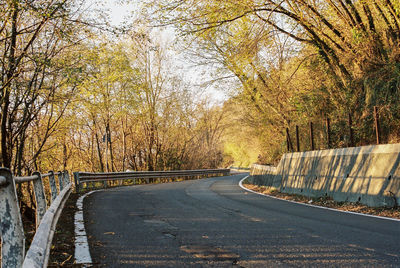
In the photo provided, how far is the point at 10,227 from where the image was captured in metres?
2.42

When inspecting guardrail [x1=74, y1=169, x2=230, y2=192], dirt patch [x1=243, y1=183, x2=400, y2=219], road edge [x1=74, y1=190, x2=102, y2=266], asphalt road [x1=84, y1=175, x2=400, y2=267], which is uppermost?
guardrail [x1=74, y1=169, x2=230, y2=192]

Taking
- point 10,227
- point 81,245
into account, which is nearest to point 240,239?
point 81,245

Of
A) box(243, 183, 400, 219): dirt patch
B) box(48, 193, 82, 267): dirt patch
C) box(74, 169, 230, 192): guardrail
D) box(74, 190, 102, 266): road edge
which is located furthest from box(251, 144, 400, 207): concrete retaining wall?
box(74, 169, 230, 192): guardrail

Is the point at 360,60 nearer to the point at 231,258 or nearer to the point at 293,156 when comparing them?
the point at 293,156

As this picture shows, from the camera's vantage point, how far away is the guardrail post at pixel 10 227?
7.67ft

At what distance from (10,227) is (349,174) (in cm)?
923

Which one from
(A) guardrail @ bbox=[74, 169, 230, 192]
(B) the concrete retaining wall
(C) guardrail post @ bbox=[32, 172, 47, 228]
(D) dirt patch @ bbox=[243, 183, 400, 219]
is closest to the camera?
(C) guardrail post @ bbox=[32, 172, 47, 228]

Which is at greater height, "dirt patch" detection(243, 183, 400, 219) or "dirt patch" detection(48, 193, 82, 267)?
"dirt patch" detection(48, 193, 82, 267)

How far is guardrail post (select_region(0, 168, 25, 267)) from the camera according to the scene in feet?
7.67

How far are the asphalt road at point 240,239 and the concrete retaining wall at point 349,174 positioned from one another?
3.84 feet

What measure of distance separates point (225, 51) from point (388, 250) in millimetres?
16331

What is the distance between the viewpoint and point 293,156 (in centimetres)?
1405

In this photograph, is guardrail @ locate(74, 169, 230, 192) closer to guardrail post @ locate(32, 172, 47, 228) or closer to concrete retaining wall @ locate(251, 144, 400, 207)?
concrete retaining wall @ locate(251, 144, 400, 207)

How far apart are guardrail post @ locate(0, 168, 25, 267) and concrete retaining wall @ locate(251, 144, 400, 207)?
783 centimetres
